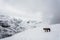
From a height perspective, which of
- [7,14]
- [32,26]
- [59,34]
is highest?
[7,14]

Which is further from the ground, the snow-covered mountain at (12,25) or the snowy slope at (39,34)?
the snow-covered mountain at (12,25)

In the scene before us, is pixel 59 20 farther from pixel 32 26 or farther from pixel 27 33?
pixel 27 33

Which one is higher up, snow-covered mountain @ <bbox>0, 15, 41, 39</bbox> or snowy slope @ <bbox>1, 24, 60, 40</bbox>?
snow-covered mountain @ <bbox>0, 15, 41, 39</bbox>

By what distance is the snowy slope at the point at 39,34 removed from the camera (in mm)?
1612

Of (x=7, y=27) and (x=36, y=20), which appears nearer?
(x=7, y=27)

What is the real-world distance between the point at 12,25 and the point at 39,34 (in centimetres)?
45

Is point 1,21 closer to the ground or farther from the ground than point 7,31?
farther from the ground

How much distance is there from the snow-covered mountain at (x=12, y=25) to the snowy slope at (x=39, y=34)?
0.24 ft

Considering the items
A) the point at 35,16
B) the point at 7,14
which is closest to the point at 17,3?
the point at 7,14

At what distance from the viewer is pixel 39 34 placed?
1684mm

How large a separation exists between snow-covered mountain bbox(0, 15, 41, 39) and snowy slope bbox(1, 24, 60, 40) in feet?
0.24

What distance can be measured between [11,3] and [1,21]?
0.35 m

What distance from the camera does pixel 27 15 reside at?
1.81 m

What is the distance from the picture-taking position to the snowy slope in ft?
5.29
